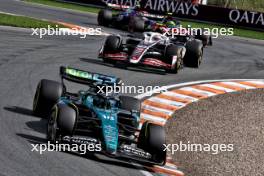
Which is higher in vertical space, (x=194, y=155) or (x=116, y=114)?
(x=116, y=114)

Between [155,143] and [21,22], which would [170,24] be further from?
[155,143]

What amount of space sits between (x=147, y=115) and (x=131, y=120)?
120 inches

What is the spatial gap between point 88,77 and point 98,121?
1.52 meters

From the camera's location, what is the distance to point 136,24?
1113 inches

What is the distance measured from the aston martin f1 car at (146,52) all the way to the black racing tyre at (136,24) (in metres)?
5.84

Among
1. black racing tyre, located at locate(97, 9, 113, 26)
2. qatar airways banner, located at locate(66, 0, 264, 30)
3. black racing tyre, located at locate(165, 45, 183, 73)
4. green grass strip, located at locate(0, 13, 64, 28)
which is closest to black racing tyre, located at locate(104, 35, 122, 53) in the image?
black racing tyre, located at locate(165, 45, 183, 73)

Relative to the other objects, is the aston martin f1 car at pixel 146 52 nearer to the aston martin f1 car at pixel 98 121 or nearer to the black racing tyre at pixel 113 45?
the black racing tyre at pixel 113 45

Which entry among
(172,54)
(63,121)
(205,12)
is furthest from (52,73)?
(205,12)

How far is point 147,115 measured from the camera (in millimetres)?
15055

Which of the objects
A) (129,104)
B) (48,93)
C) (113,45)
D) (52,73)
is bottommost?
(52,73)

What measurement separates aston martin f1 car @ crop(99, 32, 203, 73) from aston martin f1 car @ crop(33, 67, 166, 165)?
25.6ft

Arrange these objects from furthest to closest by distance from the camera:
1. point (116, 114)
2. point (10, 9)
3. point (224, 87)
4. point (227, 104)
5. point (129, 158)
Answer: point (10, 9), point (224, 87), point (227, 104), point (116, 114), point (129, 158)

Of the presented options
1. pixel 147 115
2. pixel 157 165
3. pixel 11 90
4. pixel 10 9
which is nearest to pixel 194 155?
pixel 157 165

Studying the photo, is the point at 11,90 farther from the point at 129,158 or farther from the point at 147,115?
the point at 129,158
